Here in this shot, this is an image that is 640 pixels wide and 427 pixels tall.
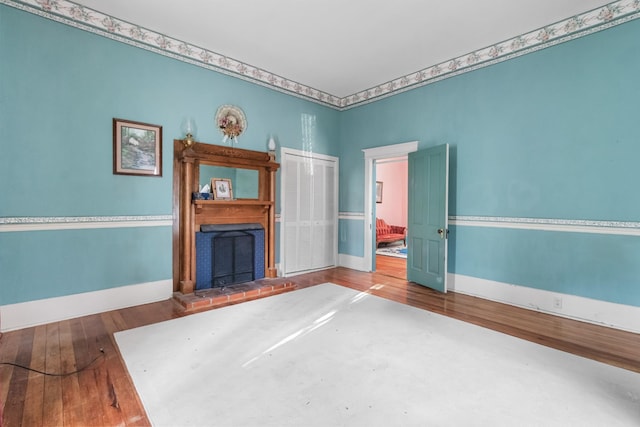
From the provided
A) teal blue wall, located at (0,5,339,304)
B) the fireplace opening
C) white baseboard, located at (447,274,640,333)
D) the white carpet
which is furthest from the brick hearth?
white baseboard, located at (447,274,640,333)

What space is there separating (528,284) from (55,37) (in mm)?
5906

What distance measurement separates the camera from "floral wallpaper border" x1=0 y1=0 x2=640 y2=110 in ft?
9.98

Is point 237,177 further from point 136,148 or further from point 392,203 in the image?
point 392,203

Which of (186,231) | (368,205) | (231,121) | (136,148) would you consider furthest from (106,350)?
(368,205)

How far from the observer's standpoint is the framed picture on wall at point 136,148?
136 inches

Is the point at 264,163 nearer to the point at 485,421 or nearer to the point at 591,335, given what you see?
the point at 485,421

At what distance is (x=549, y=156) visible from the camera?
11.4 ft

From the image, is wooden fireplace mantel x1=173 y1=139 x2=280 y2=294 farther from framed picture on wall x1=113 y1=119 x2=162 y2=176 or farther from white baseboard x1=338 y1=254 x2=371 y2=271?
white baseboard x1=338 y1=254 x2=371 y2=271

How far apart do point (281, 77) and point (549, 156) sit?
393 cm

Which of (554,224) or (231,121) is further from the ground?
(231,121)

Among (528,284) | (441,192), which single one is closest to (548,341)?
(528,284)

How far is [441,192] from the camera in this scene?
4.20 metres

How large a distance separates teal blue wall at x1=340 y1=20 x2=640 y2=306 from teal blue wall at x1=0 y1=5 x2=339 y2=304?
3714mm

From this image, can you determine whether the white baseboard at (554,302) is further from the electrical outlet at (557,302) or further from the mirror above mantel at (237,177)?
the mirror above mantel at (237,177)
